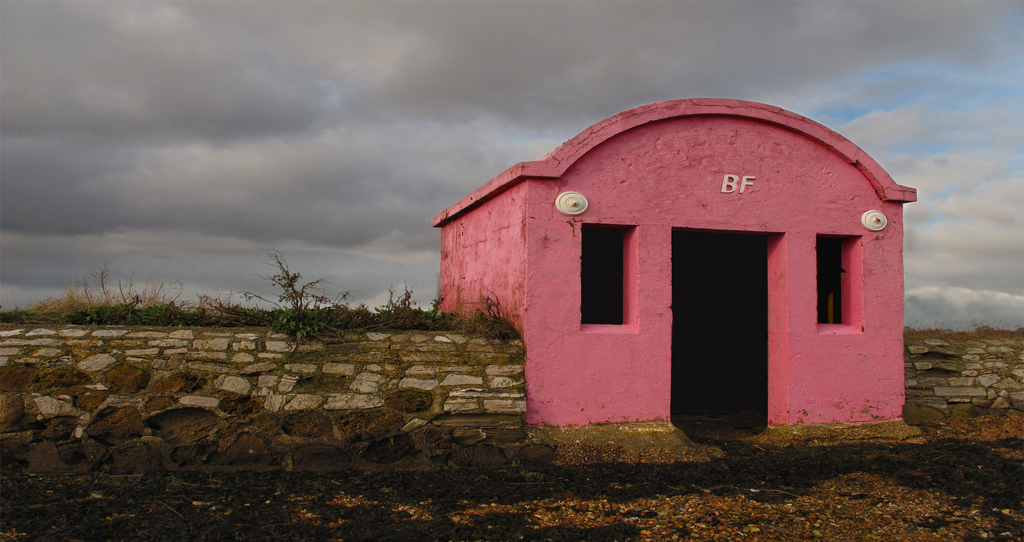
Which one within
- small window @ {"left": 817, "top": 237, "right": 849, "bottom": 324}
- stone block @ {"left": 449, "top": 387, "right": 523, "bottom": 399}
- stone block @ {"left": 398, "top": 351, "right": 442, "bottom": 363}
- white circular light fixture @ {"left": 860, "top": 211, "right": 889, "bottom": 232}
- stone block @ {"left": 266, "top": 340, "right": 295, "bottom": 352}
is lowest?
stone block @ {"left": 449, "top": 387, "right": 523, "bottom": 399}

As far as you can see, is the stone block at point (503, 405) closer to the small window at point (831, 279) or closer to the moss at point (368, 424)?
the moss at point (368, 424)

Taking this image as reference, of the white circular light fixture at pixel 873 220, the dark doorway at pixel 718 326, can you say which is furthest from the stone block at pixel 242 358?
the white circular light fixture at pixel 873 220

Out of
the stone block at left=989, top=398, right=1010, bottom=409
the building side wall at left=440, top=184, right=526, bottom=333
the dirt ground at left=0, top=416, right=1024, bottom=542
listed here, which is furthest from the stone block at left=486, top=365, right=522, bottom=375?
the stone block at left=989, top=398, right=1010, bottom=409

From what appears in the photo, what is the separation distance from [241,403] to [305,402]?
62cm

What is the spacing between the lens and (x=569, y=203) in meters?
7.38

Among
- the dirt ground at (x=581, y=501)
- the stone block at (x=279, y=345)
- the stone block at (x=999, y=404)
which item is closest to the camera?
the dirt ground at (x=581, y=501)

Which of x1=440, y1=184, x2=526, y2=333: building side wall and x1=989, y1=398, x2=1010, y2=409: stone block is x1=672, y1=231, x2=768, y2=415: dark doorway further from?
x1=440, y1=184, x2=526, y2=333: building side wall

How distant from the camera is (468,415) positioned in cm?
693

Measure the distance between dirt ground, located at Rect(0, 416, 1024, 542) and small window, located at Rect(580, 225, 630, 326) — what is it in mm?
4467

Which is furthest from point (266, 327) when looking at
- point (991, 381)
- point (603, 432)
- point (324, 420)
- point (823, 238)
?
point (991, 381)

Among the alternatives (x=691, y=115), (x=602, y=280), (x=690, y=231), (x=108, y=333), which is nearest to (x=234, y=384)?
(x=108, y=333)

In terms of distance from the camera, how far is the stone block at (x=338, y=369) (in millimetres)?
6895

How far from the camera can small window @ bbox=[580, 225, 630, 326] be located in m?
11.4

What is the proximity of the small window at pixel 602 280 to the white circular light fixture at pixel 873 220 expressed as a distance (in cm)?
383
